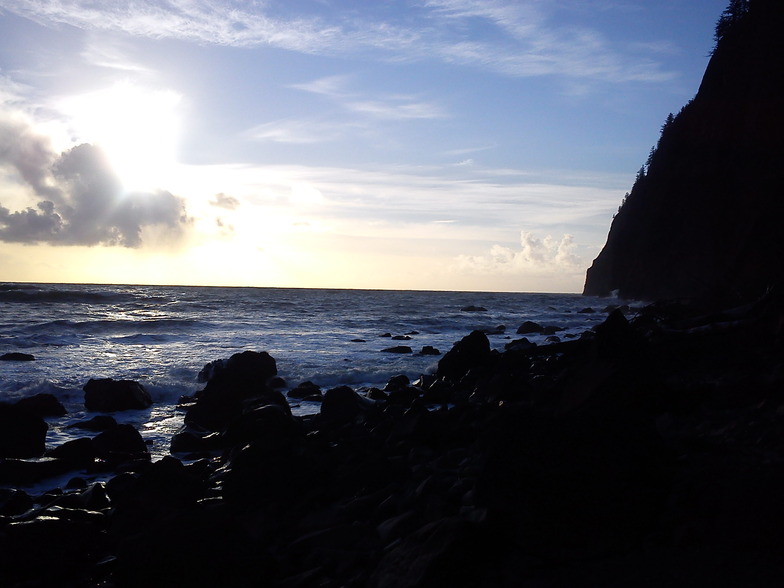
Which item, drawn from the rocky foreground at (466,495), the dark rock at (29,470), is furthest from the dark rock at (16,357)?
the dark rock at (29,470)

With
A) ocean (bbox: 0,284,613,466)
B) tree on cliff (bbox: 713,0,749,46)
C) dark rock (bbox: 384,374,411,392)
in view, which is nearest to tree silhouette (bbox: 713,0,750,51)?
tree on cliff (bbox: 713,0,749,46)

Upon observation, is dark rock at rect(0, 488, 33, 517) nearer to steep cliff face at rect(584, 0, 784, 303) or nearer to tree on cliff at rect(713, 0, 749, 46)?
steep cliff face at rect(584, 0, 784, 303)

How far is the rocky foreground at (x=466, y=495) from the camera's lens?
13.9 ft

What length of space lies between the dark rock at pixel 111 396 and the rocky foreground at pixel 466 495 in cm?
334

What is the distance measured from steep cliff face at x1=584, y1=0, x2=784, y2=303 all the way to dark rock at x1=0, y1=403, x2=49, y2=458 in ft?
51.2

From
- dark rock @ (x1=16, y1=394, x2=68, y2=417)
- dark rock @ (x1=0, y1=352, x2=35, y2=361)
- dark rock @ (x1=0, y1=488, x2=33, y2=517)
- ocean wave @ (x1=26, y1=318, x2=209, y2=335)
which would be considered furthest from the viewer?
ocean wave @ (x1=26, y1=318, x2=209, y2=335)

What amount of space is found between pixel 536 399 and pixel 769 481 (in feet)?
16.4

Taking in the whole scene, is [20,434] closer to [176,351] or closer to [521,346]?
[176,351]

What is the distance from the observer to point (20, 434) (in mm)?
9359

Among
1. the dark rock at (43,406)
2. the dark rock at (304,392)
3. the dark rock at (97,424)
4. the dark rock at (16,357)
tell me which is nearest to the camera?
the dark rock at (97,424)

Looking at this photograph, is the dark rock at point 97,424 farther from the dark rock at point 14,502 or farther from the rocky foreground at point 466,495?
the dark rock at point 14,502

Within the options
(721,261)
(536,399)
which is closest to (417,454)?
(536,399)

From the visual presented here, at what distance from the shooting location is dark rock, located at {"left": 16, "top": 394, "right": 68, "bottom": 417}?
39.7 ft

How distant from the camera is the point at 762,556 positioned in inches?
153
